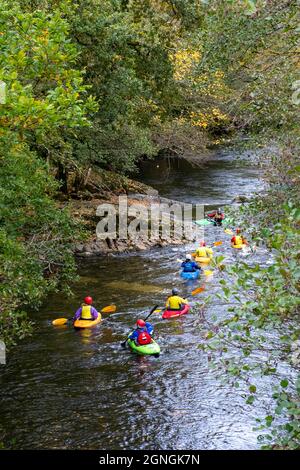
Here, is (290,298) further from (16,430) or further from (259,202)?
(16,430)

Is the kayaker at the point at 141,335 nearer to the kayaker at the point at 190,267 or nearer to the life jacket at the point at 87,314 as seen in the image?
the life jacket at the point at 87,314

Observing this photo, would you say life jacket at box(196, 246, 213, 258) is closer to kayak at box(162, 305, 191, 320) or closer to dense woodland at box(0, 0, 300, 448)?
kayak at box(162, 305, 191, 320)

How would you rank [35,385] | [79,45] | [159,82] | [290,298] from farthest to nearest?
[159,82]
[79,45]
[35,385]
[290,298]

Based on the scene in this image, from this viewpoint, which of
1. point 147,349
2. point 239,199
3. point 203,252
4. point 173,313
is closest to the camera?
point 147,349

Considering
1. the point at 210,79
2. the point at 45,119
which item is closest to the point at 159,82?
the point at 210,79

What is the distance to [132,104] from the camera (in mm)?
20594

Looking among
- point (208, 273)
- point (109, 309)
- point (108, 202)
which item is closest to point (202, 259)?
point (208, 273)

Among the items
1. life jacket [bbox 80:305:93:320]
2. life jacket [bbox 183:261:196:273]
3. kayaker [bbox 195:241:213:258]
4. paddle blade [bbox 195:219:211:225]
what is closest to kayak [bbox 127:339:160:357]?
life jacket [bbox 80:305:93:320]

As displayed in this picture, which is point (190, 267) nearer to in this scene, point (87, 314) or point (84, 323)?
point (87, 314)

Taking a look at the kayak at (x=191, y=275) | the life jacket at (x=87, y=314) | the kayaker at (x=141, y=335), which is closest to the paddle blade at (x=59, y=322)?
the life jacket at (x=87, y=314)

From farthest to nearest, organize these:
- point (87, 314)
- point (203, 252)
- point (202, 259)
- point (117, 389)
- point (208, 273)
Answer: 1. point (203, 252)
2. point (202, 259)
3. point (208, 273)
4. point (87, 314)
5. point (117, 389)

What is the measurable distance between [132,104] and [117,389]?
1176 cm

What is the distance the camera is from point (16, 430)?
1027 centimetres
